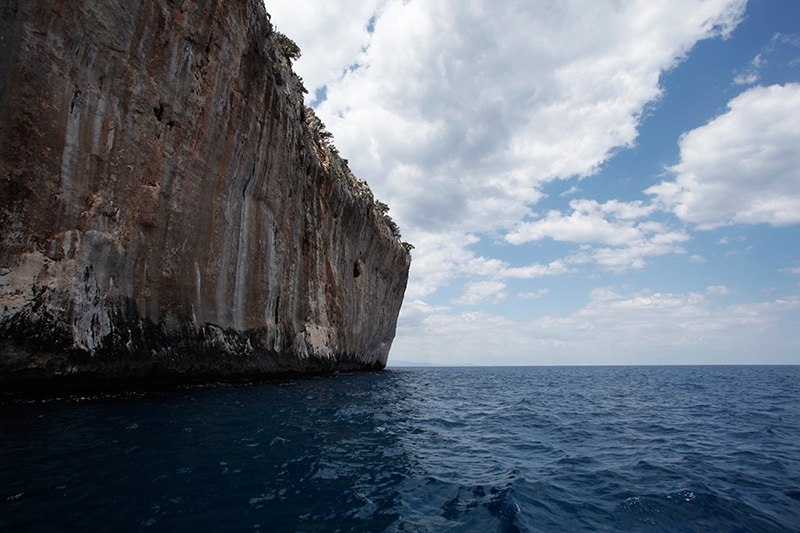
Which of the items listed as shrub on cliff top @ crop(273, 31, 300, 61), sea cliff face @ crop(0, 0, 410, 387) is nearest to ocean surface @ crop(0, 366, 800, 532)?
sea cliff face @ crop(0, 0, 410, 387)

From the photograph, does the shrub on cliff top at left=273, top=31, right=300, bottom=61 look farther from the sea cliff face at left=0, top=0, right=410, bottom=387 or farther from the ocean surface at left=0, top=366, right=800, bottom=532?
the ocean surface at left=0, top=366, right=800, bottom=532

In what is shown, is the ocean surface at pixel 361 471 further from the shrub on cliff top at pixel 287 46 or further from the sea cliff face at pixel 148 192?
the shrub on cliff top at pixel 287 46

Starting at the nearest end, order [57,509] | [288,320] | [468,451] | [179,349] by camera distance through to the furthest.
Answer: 1. [57,509]
2. [468,451]
3. [179,349]
4. [288,320]

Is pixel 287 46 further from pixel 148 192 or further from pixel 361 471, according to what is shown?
pixel 361 471

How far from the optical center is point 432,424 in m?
12.2

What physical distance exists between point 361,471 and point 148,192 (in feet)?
38.0

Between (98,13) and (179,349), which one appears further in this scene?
(179,349)

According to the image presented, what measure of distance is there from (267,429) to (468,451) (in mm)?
4916

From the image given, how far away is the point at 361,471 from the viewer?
277 inches

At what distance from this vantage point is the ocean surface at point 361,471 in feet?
16.5

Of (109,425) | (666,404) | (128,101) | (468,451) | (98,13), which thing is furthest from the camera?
(666,404)

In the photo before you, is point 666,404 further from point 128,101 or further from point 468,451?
point 128,101

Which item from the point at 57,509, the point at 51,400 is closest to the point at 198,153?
the point at 51,400

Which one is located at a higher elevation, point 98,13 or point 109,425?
point 98,13
